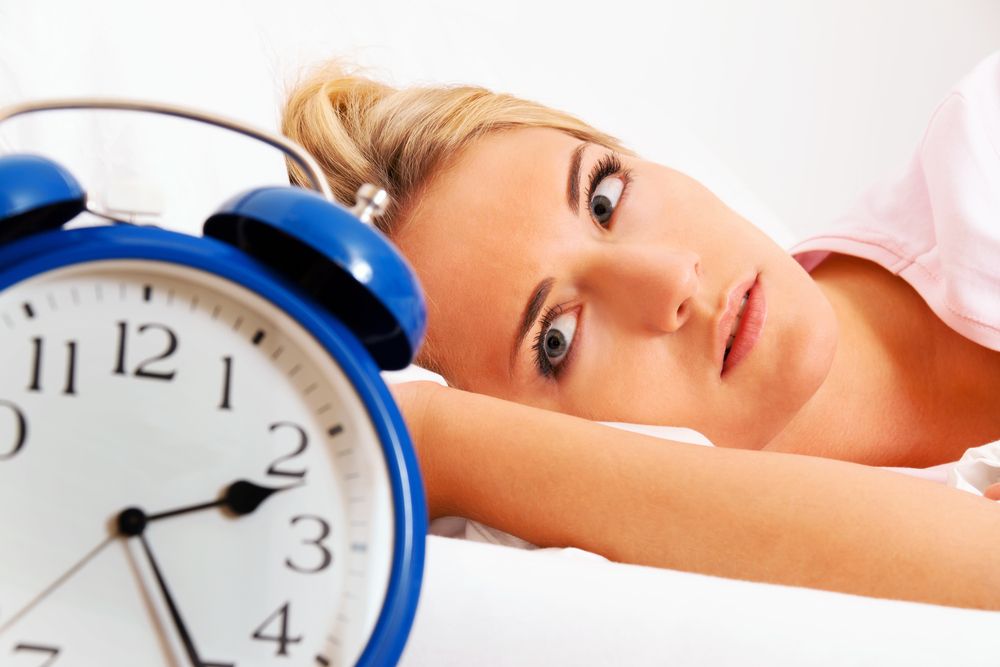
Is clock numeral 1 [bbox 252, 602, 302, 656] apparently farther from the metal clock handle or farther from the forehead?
the forehead

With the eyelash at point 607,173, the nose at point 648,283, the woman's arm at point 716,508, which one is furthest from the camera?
the eyelash at point 607,173

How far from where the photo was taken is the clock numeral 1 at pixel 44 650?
488 millimetres

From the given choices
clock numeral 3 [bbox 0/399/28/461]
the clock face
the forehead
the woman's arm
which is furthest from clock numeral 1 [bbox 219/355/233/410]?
the forehead

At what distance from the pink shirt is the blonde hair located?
0.44 meters

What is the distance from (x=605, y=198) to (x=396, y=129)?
36cm

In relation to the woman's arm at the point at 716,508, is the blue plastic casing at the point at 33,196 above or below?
above

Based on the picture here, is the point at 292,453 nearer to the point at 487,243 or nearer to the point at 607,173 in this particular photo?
the point at 487,243

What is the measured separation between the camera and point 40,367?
0.49m

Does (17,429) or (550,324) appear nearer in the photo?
(17,429)

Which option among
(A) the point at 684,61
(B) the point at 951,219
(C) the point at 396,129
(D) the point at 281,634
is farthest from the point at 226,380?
(A) the point at 684,61

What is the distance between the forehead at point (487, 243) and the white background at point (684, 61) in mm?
454

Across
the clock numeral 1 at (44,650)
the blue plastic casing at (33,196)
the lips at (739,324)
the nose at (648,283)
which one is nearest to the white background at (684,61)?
the nose at (648,283)

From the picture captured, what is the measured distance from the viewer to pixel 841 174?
93.7 inches

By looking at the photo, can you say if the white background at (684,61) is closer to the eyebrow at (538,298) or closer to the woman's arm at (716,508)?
the eyebrow at (538,298)
